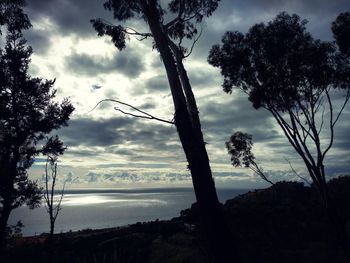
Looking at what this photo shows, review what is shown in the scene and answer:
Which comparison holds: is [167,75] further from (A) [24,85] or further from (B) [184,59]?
(A) [24,85]

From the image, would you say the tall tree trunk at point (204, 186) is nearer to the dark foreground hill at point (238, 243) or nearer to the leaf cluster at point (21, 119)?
the dark foreground hill at point (238, 243)

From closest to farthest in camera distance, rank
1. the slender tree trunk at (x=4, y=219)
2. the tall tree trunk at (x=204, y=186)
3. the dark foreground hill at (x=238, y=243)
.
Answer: the tall tree trunk at (x=204, y=186)
the dark foreground hill at (x=238, y=243)
the slender tree trunk at (x=4, y=219)

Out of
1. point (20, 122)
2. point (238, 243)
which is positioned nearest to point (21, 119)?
point (20, 122)

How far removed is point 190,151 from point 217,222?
1.72m

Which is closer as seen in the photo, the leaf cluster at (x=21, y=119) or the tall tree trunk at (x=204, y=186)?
the tall tree trunk at (x=204, y=186)

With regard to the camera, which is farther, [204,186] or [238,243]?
[238,243]

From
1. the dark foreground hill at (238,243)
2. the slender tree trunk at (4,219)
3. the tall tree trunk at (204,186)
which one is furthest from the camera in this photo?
the slender tree trunk at (4,219)

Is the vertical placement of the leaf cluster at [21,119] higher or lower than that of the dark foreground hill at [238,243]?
higher

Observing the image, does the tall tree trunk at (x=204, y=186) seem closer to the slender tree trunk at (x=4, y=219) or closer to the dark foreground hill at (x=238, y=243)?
the dark foreground hill at (x=238, y=243)

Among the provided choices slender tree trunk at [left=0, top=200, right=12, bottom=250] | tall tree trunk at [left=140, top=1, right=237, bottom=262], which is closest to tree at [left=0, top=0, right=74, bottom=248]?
slender tree trunk at [left=0, top=200, right=12, bottom=250]

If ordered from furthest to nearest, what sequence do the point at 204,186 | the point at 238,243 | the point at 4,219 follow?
the point at 4,219
the point at 238,243
the point at 204,186

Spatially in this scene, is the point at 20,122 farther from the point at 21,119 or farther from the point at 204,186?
the point at 204,186

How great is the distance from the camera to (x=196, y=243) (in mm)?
15047

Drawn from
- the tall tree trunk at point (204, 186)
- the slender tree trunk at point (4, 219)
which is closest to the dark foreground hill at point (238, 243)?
the slender tree trunk at point (4, 219)
